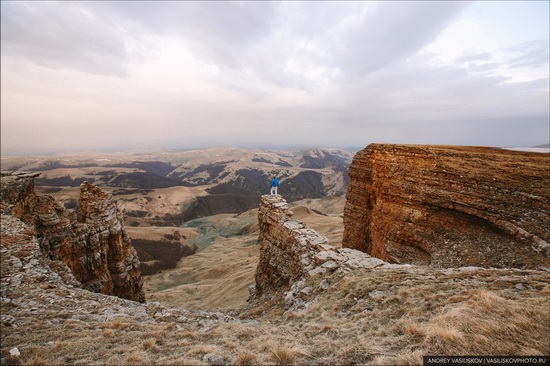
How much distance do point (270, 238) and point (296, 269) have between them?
12.3 ft

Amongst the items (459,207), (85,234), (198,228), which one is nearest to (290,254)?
(459,207)

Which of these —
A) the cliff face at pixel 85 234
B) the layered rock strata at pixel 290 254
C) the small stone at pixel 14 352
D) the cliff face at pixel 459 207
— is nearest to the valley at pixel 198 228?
the cliff face at pixel 85 234

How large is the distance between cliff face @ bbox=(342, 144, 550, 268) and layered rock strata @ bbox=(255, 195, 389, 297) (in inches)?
206

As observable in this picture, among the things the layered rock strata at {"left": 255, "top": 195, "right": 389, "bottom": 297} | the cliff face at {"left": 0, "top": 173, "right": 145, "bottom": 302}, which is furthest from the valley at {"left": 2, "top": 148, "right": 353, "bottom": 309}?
the layered rock strata at {"left": 255, "top": 195, "right": 389, "bottom": 297}

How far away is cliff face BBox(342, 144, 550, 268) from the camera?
1123 cm

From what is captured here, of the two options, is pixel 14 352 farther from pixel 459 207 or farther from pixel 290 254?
pixel 459 207

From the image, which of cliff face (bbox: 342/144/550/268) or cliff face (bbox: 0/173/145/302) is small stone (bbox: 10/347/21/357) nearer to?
cliff face (bbox: 0/173/145/302)

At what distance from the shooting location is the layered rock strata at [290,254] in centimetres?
1050

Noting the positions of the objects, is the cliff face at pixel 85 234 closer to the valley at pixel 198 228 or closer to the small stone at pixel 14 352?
the valley at pixel 198 228

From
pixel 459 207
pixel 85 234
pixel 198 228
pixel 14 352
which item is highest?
pixel 459 207

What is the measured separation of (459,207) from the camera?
1330 cm

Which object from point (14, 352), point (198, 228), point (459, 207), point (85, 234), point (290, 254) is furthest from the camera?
point (198, 228)

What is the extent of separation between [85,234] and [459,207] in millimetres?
20513

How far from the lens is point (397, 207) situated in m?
16.1
